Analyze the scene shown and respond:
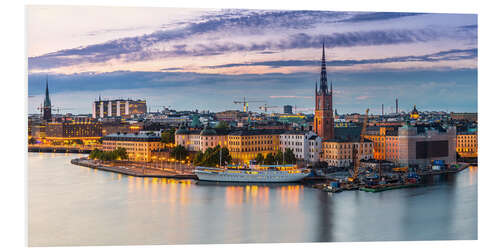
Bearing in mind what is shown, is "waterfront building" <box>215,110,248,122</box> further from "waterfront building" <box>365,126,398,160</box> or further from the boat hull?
the boat hull

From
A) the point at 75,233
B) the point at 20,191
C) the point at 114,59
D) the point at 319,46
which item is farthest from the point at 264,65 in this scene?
the point at 20,191

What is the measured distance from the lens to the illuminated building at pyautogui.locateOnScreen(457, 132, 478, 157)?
1930cm

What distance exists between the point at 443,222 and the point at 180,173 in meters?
7.98

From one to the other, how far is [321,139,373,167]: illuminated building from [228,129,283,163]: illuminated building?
153 centimetres

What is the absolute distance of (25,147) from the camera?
821cm

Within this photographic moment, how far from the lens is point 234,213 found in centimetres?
1108

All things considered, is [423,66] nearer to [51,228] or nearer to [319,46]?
[319,46]

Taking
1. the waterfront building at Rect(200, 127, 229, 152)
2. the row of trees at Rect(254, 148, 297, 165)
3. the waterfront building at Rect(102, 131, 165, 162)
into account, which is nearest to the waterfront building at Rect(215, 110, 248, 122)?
the waterfront building at Rect(102, 131, 165, 162)

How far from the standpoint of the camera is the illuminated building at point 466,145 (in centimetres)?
1930

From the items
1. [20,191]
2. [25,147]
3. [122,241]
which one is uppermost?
[25,147]

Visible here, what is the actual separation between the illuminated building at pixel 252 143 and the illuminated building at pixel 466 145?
5026mm

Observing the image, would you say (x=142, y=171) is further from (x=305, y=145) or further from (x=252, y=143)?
(x=305, y=145)

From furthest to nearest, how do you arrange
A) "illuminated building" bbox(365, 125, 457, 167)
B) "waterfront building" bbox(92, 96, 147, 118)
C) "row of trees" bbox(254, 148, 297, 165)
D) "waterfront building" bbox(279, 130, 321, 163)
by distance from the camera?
1. "waterfront building" bbox(92, 96, 147, 118)
2. "waterfront building" bbox(279, 130, 321, 163)
3. "illuminated building" bbox(365, 125, 457, 167)
4. "row of trees" bbox(254, 148, 297, 165)

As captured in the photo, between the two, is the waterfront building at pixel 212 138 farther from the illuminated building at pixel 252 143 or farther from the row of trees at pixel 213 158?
the row of trees at pixel 213 158
